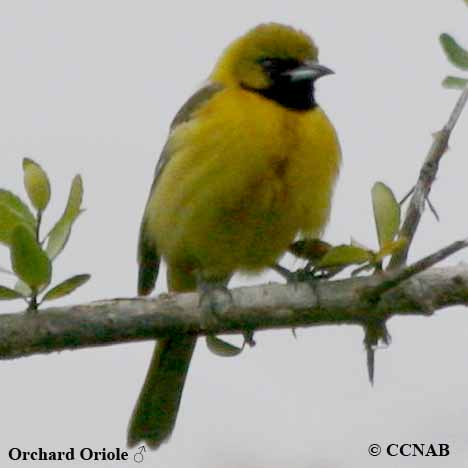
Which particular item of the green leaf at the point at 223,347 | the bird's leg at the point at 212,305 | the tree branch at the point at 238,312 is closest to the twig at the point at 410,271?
the tree branch at the point at 238,312

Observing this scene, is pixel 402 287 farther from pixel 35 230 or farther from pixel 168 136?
pixel 168 136

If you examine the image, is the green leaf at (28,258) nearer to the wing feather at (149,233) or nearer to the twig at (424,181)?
the twig at (424,181)

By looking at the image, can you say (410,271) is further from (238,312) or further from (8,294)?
(8,294)

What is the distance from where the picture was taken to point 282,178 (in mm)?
3943

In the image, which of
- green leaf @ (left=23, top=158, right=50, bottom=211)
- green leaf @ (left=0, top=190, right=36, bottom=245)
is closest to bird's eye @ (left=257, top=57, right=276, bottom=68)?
green leaf @ (left=23, top=158, right=50, bottom=211)

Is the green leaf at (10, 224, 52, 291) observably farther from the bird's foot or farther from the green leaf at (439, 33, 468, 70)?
the green leaf at (439, 33, 468, 70)

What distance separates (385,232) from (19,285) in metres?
1.07

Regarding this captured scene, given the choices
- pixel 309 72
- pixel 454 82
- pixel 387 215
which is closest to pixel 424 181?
pixel 387 215

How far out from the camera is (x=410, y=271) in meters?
2.72

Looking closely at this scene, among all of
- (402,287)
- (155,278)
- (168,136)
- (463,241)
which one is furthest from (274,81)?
(463,241)

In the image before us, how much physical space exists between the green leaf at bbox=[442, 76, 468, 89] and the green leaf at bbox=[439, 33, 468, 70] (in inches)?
1.4

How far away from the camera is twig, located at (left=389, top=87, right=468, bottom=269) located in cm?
304

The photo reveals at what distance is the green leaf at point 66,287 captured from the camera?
286 centimetres

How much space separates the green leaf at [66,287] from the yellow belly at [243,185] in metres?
1.17
